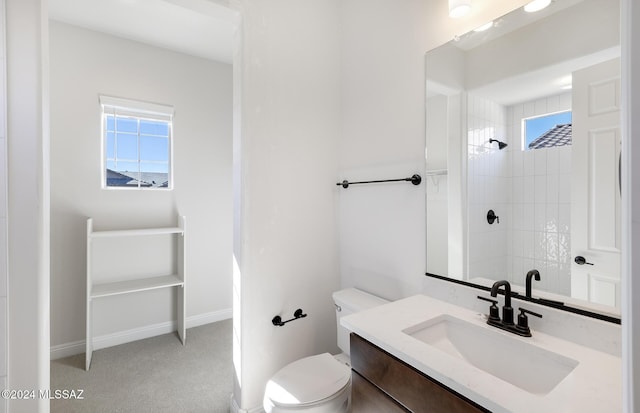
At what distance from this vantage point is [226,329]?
2877mm

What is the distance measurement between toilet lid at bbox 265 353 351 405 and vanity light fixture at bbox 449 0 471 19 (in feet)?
5.63

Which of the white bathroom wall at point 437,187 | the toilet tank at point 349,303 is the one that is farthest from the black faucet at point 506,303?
the toilet tank at point 349,303

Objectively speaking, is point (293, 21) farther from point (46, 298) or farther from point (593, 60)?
point (46, 298)

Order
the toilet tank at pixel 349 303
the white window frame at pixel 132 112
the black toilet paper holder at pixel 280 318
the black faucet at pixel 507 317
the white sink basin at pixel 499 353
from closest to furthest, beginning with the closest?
1. the white sink basin at pixel 499 353
2. the black faucet at pixel 507 317
3. the toilet tank at pixel 349 303
4. the black toilet paper holder at pixel 280 318
5. the white window frame at pixel 132 112

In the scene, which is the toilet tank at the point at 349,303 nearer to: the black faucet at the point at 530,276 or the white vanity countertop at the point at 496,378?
the white vanity countertop at the point at 496,378

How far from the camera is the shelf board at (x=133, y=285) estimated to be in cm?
232

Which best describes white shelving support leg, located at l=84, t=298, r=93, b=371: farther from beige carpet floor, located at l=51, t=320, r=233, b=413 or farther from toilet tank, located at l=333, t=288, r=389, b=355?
toilet tank, located at l=333, t=288, r=389, b=355

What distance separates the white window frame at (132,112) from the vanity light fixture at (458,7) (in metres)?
2.48

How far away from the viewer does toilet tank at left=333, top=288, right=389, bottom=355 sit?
5.21 ft

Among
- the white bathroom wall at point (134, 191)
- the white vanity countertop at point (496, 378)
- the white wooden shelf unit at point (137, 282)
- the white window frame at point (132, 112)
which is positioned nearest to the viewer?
the white vanity countertop at point (496, 378)

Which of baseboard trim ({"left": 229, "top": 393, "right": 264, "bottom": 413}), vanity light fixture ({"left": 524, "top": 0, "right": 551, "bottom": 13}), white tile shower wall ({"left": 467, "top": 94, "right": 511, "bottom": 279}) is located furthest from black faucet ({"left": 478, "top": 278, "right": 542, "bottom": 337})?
baseboard trim ({"left": 229, "top": 393, "right": 264, "bottom": 413})

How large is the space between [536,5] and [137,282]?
319cm

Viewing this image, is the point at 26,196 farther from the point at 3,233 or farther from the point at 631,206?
the point at 631,206

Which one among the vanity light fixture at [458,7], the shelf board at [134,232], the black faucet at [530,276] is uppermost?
the vanity light fixture at [458,7]
